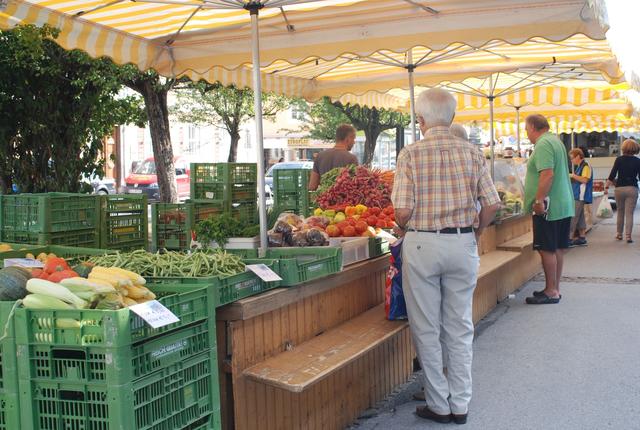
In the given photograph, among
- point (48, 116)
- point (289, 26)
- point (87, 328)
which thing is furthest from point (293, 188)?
point (87, 328)

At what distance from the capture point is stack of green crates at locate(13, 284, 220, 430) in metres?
2.96

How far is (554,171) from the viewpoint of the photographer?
28.1 ft

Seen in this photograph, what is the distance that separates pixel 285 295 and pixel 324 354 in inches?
17.0

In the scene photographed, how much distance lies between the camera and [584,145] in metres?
25.7

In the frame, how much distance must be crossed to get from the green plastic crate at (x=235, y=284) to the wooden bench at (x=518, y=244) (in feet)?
19.6

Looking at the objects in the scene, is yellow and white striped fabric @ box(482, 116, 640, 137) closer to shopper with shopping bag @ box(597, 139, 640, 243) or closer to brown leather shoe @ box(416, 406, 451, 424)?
shopper with shopping bag @ box(597, 139, 640, 243)

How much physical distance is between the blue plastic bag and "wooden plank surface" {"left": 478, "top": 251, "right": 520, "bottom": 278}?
90.2 inches

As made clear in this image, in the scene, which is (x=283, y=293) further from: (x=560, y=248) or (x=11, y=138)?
(x=11, y=138)

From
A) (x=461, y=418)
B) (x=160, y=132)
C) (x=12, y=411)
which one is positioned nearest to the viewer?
(x=12, y=411)

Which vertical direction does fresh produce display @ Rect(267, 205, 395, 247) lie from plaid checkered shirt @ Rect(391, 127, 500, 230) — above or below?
below

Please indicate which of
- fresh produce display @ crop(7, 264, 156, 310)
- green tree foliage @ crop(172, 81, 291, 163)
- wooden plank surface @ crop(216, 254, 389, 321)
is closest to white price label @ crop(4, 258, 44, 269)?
fresh produce display @ crop(7, 264, 156, 310)

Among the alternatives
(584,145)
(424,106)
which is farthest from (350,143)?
(584,145)

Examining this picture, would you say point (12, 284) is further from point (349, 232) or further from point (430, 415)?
point (349, 232)

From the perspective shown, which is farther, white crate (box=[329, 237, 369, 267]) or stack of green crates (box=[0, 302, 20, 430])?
white crate (box=[329, 237, 369, 267])
